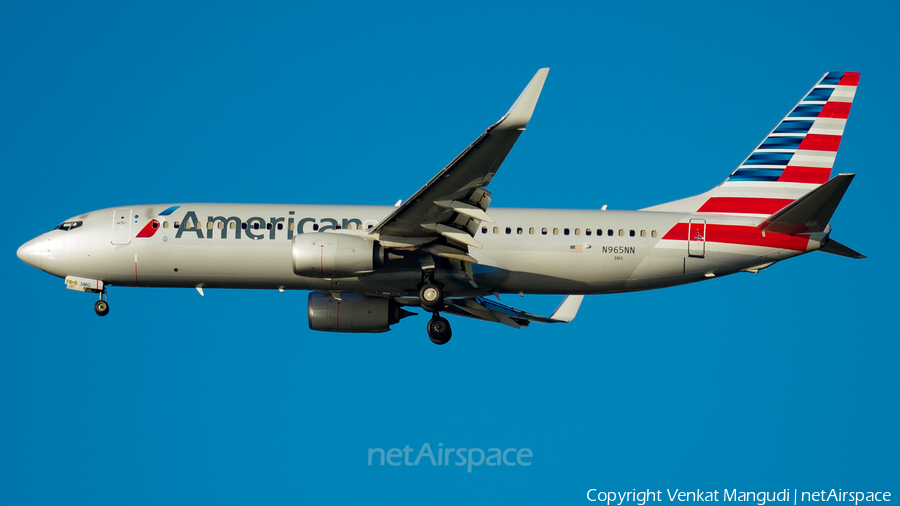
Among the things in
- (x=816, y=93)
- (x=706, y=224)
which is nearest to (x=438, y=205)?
(x=706, y=224)

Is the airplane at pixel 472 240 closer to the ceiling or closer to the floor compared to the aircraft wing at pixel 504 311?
closer to the ceiling

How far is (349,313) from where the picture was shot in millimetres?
33875

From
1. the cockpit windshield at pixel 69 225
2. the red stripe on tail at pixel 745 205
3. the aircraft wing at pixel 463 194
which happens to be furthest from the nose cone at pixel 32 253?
the red stripe on tail at pixel 745 205

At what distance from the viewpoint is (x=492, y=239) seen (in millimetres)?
31016

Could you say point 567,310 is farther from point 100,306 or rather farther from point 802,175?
point 100,306

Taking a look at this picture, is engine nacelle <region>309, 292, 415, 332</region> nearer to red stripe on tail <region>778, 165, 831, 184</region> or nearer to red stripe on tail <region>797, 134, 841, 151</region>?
red stripe on tail <region>778, 165, 831, 184</region>

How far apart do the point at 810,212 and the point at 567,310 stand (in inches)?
437

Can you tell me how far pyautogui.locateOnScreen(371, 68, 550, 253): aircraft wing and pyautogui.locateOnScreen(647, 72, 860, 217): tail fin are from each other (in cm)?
848

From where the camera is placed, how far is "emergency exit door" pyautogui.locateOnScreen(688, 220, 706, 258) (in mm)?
31094

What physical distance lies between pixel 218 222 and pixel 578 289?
12095mm

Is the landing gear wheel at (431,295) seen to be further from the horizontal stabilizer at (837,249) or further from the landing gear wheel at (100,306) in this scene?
the horizontal stabilizer at (837,249)


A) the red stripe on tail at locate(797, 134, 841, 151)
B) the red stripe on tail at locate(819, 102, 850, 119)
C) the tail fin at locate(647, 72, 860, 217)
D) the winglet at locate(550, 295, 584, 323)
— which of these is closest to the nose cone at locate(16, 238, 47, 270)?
the winglet at locate(550, 295, 584, 323)

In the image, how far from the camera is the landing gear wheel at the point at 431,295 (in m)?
30.3

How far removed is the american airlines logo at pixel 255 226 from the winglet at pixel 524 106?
9.73 metres
